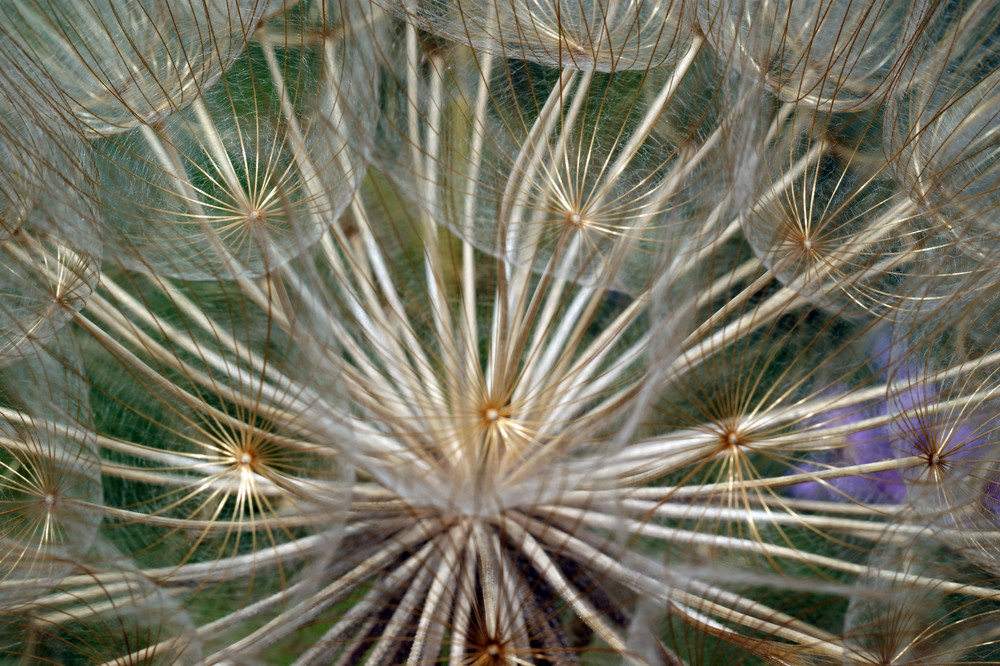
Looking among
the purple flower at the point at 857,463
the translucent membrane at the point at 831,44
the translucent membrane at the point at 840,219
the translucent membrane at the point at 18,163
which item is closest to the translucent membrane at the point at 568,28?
the translucent membrane at the point at 831,44

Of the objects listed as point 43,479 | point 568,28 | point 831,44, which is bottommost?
point 43,479

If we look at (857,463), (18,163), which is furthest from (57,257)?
(857,463)

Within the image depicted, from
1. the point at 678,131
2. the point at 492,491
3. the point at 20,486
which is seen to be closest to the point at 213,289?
the point at 20,486

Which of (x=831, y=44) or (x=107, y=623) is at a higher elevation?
(x=831, y=44)

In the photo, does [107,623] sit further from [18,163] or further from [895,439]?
[895,439]

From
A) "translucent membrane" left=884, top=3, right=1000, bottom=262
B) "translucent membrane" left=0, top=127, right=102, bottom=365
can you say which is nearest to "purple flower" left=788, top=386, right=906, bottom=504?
"translucent membrane" left=884, top=3, right=1000, bottom=262

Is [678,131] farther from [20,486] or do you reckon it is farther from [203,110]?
[20,486]

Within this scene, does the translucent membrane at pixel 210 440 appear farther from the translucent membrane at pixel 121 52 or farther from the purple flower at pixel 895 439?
the purple flower at pixel 895 439
